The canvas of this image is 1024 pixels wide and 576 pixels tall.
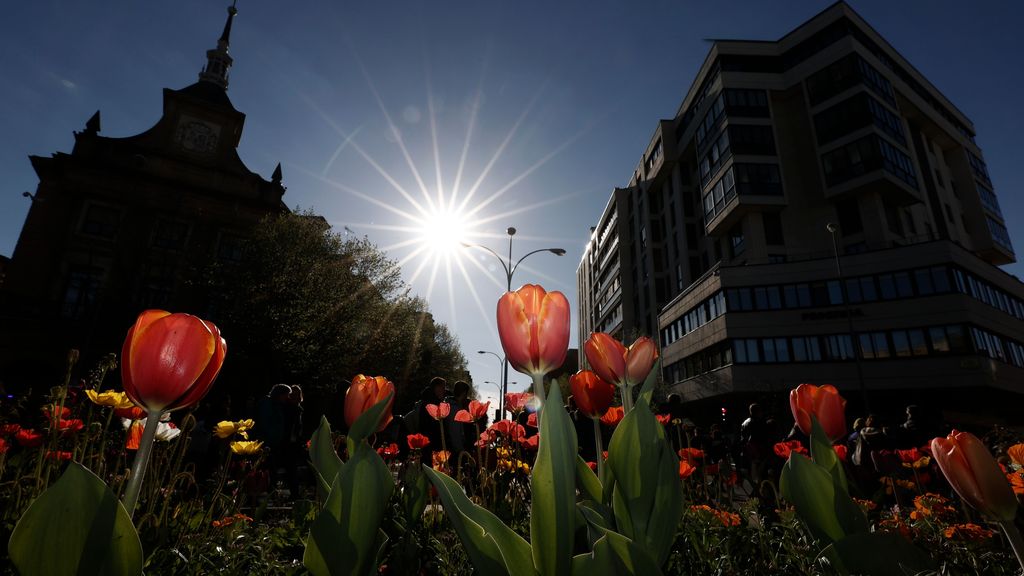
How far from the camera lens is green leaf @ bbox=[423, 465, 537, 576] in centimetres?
86

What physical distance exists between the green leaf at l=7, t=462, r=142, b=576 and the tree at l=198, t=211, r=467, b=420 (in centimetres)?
2048

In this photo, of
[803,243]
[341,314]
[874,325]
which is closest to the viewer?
[341,314]

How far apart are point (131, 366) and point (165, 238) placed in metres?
33.8

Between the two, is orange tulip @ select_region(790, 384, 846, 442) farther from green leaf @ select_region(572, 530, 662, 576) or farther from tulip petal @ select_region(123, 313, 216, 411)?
tulip petal @ select_region(123, 313, 216, 411)

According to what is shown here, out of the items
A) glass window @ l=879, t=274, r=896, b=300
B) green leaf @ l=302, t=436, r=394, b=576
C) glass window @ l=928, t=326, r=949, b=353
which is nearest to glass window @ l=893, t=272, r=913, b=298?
glass window @ l=879, t=274, r=896, b=300

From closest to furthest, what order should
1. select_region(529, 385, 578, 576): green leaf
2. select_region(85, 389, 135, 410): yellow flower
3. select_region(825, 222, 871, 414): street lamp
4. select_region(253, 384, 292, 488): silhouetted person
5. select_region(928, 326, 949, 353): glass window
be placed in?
select_region(529, 385, 578, 576): green leaf, select_region(85, 389, 135, 410): yellow flower, select_region(253, 384, 292, 488): silhouetted person, select_region(825, 222, 871, 414): street lamp, select_region(928, 326, 949, 353): glass window

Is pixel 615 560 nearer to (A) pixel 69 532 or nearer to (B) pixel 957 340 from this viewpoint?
(A) pixel 69 532

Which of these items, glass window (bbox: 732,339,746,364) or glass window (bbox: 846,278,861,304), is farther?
glass window (bbox: 732,339,746,364)

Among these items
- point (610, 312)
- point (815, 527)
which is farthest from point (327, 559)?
point (610, 312)

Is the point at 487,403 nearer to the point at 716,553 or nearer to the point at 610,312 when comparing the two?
the point at 716,553

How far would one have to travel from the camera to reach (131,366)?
3.26 feet

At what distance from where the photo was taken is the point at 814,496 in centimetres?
122

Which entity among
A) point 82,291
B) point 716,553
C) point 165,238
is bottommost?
point 716,553

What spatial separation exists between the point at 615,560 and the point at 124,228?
3560 cm
